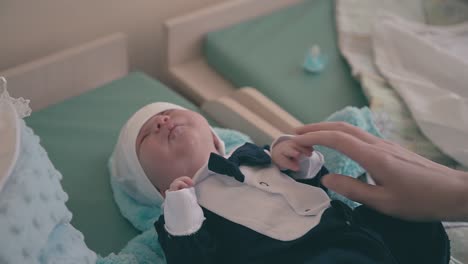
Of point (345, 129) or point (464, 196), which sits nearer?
point (464, 196)

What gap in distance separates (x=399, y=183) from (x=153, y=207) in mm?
560

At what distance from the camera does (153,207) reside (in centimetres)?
118

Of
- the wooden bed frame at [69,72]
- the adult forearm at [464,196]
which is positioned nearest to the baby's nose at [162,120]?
the wooden bed frame at [69,72]

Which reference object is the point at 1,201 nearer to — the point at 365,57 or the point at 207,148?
the point at 207,148

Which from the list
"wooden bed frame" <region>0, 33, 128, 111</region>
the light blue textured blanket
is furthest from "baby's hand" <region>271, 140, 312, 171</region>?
"wooden bed frame" <region>0, 33, 128, 111</region>

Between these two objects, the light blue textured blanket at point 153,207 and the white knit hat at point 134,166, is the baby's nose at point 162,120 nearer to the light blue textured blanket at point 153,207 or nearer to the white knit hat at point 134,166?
the white knit hat at point 134,166

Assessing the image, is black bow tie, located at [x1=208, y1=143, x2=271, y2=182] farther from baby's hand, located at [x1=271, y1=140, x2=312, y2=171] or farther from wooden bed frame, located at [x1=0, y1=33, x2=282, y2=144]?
wooden bed frame, located at [x1=0, y1=33, x2=282, y2=144]

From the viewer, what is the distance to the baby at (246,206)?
930mm

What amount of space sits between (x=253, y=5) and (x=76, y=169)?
0.83 metres

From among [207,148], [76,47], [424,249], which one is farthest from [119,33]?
[424,249]

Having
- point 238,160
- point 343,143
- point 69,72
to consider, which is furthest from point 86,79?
point 343,143

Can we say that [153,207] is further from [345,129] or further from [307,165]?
[345,129]

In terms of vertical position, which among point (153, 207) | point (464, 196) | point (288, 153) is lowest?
point (153, 207)

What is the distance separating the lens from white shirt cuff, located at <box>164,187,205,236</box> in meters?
0.93
